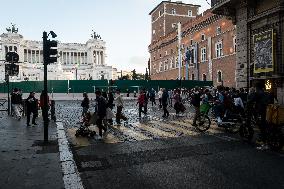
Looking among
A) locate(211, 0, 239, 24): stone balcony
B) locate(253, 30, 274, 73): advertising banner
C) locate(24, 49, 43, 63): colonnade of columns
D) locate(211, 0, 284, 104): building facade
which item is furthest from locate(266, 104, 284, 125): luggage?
locate(24, 49, 43, 63): colonnade of columns

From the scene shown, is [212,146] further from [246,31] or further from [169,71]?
[169,71]

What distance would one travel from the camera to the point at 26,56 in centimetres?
10756

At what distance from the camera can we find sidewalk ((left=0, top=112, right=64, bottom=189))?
6.40 meters

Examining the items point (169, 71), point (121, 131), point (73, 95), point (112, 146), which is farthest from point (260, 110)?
point (169, 71)

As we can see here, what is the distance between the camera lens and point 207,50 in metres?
49.3

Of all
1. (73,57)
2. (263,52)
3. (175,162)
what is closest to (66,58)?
(73,57)

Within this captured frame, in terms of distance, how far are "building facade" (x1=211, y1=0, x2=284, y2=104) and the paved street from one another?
22.7ft

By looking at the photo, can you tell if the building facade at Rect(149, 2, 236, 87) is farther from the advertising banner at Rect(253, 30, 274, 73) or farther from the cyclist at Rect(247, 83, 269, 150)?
the cyclist at Rect(247, 83, 269, 150)

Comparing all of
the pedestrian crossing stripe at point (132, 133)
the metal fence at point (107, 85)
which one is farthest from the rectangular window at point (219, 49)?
the pedestrian crossing stripe at point (132, 133)

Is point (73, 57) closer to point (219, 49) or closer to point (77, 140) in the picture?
point (219, 49)

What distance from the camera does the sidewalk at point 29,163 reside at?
21.0 ft

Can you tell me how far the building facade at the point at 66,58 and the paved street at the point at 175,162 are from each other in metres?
87.2

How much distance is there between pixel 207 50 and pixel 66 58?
74.9 meters

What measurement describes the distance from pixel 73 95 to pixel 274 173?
4037 centimetres
